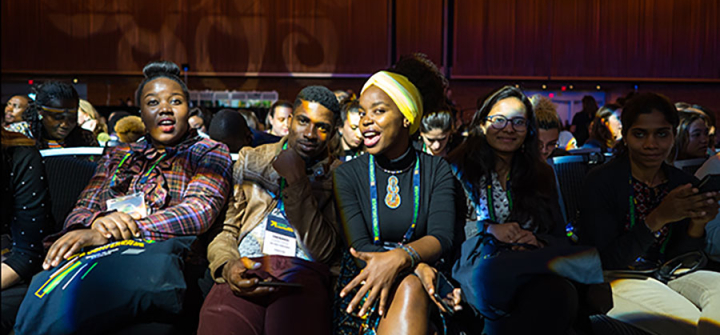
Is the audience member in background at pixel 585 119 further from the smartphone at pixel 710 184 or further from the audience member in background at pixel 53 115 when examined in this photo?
the audience member in background at pixel 53 115

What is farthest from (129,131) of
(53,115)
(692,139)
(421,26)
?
(421,26)

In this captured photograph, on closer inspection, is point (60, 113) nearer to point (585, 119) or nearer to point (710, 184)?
point (710, 184)

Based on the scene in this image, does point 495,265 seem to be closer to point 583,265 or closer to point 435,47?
point 583,265

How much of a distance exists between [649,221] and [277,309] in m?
1.55

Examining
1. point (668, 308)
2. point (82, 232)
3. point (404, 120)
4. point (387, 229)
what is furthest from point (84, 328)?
point (668, 308)

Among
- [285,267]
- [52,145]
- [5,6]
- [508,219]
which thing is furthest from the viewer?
[5,6]

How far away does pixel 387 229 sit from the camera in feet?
7.08

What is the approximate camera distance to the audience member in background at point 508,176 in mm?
2340

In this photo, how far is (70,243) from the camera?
2.07 meters

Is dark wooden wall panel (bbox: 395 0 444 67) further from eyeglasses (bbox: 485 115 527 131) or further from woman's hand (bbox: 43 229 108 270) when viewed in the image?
woman's hand (bbox: 43 229 108 270)

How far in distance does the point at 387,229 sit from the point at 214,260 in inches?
27.4

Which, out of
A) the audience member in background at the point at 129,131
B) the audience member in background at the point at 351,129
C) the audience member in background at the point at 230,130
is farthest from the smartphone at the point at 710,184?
the audience member in background at the point at 129,131

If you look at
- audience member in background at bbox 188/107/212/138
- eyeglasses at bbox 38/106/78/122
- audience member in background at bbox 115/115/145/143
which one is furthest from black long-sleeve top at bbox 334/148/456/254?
audience member in background at bbox 188/107/212/138

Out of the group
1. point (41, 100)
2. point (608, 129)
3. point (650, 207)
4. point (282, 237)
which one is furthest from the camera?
point (608, 129)
